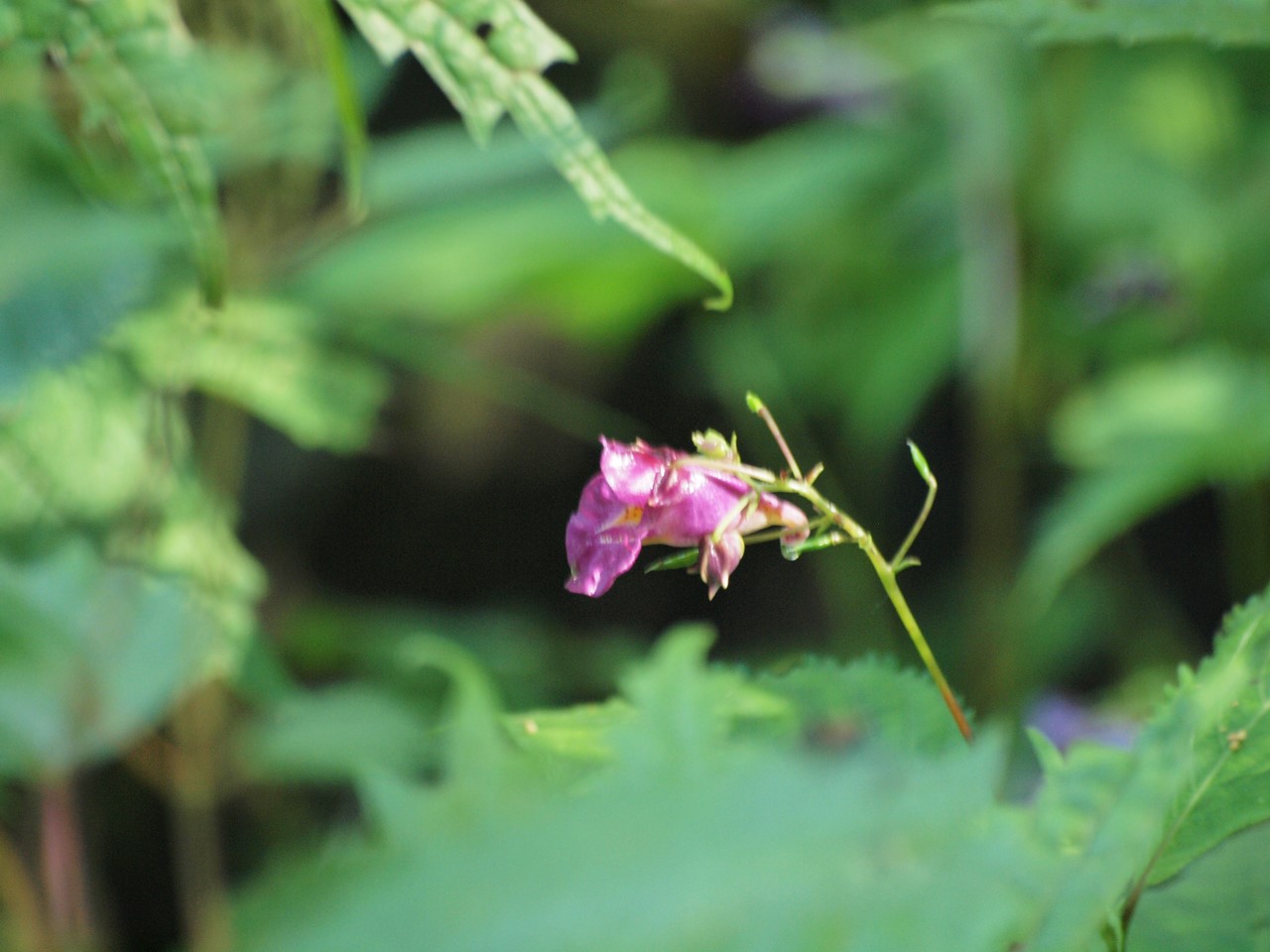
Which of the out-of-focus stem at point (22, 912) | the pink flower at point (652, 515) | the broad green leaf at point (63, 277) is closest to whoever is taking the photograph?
the pink flower at point (652, 515)

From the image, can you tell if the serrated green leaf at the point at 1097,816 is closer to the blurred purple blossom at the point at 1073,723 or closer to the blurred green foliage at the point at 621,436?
the blurred green foliage at the point at 621,436

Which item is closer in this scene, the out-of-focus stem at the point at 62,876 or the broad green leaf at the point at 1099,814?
the broad green leaf at the point at 1099,814

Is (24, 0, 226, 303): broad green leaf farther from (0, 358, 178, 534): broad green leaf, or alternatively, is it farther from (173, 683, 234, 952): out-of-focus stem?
(173, 683, 234, 952): out-of-focus stem

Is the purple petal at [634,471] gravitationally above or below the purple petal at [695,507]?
above

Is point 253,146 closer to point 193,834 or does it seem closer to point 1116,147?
point 193,834

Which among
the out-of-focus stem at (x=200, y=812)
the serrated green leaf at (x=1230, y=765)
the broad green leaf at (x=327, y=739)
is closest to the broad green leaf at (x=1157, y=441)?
the broad green leaf at (x=327, y=739)

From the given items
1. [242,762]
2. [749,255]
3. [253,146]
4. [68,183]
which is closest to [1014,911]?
[68,183]

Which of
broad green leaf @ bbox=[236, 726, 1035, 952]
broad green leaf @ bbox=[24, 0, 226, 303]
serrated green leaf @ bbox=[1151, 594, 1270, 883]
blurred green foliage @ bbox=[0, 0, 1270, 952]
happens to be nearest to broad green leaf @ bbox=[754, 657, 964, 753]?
blurred green foliage @ bbox=[0, 0, 1270, 952]
